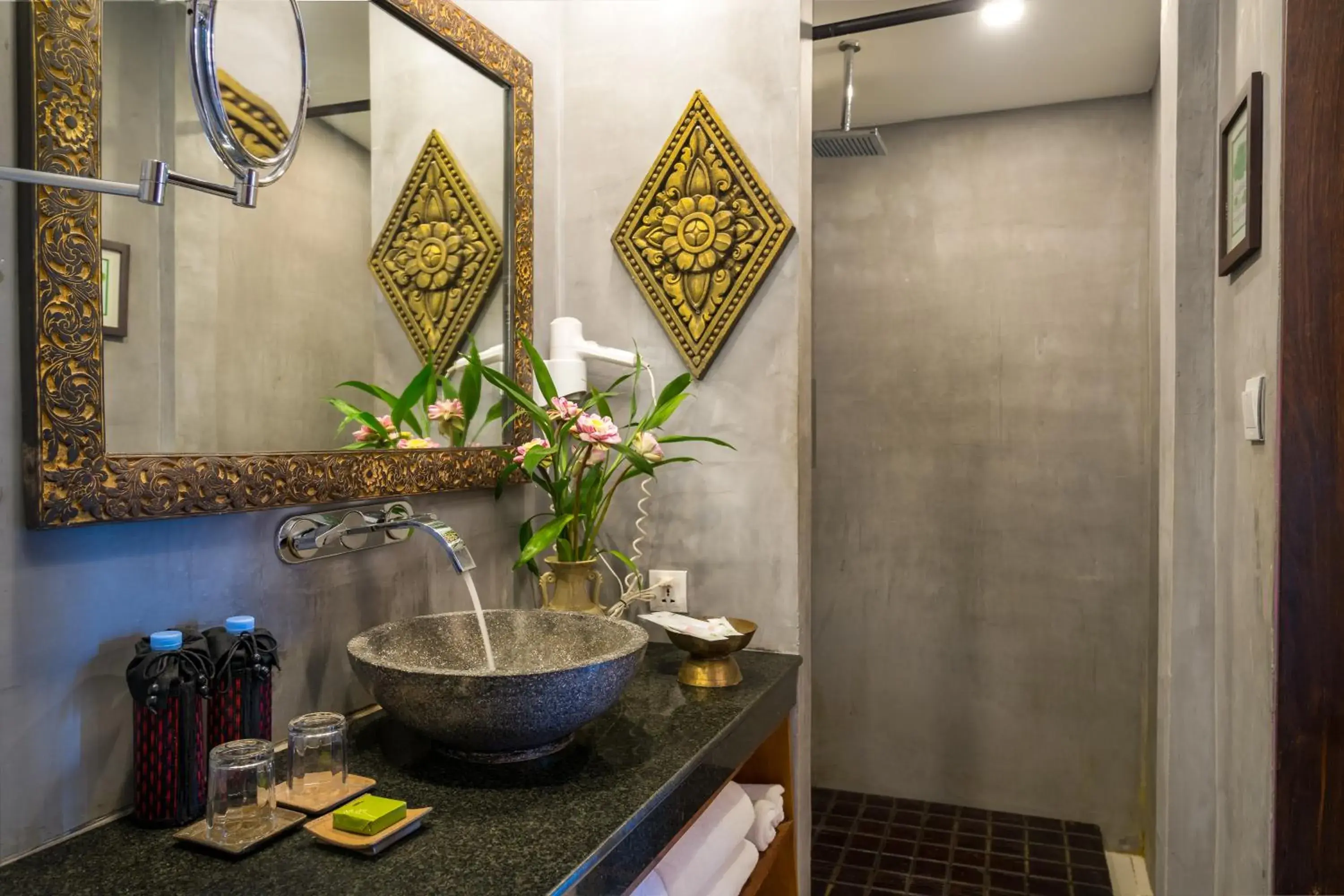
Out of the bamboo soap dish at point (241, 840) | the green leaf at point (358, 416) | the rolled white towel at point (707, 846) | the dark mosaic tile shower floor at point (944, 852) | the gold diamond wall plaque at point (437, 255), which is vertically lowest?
the dark mosaic tile shower floor at point (944, 852)

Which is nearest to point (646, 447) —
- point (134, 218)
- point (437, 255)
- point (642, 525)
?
point (642, 525)

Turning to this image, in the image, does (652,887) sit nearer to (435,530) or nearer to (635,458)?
(435,530)

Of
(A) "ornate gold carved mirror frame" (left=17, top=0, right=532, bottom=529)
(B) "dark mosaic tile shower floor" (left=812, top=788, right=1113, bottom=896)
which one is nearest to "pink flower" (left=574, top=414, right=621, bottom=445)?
(A) "ornate gold carved mirror frame" (left=17, top=0, right=532, bottom=529)

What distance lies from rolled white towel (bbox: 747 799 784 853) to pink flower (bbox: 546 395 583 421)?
2.55ft

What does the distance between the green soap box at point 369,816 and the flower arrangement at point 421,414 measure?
568mm

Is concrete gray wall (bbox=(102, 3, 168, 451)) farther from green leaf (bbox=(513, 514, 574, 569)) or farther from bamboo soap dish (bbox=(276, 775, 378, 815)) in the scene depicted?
green leaf (bbox=(513, 514, 574, 569))

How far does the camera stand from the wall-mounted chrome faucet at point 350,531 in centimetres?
126

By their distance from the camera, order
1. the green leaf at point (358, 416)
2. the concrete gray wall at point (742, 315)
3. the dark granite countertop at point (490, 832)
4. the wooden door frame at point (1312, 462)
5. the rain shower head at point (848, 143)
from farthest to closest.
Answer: the rain shower head at point (848, 143)
the concrete gray wall at point (742, 315)
the green leaf at point (358, 416)
the wooden door frame at point (1312, 462)
the dark granite countertop at point (490, 832)

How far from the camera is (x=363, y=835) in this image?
0.95m

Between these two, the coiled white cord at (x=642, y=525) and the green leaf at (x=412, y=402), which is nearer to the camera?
the green leaf at (x=412, y=402)

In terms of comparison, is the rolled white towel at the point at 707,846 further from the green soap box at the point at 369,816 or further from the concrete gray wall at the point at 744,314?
the green soap box at the point at 369,816

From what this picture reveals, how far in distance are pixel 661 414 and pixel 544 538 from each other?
338 millimetres

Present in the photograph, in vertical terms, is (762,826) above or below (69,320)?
below

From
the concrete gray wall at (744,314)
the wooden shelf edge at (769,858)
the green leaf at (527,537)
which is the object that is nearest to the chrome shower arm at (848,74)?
the concrete gray wall at (744,314)
